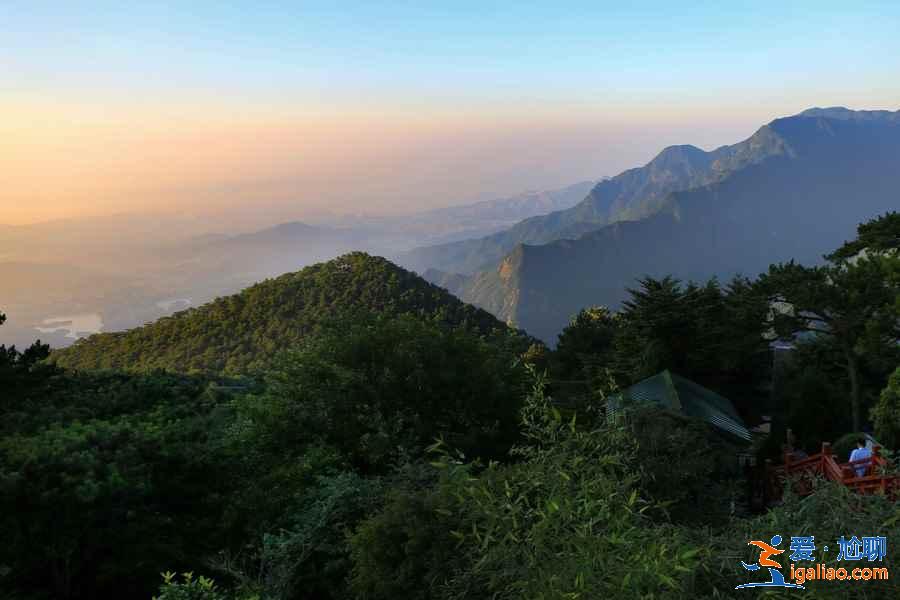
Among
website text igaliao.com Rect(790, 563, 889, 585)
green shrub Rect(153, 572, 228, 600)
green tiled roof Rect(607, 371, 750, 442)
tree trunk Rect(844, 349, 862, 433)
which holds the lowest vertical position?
tree trunk Rect(844, 349, 862, 433)

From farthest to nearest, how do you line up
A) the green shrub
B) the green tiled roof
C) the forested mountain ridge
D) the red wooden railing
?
the forested mountain ridge
the green tiled roof
the red wooden railing
the green shrub

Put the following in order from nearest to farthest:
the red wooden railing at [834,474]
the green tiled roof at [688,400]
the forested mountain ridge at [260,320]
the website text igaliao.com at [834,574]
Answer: the website text igaliao.com at [834,574] < the red wooden railing at [834,474] < the green tiled roof at [688,400] < the forested mountain ridge at [260,320]

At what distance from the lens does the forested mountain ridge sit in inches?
1969

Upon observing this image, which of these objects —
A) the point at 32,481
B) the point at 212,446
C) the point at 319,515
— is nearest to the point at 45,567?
the point at 32,481

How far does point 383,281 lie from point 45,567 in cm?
→ 5141

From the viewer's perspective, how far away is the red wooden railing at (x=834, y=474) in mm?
8799

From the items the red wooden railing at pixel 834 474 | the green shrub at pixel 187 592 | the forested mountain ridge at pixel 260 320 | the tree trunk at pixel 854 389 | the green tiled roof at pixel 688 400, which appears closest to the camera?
the green shrub at pixel 187 592

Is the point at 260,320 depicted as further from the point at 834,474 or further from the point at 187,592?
the point at 187,592
